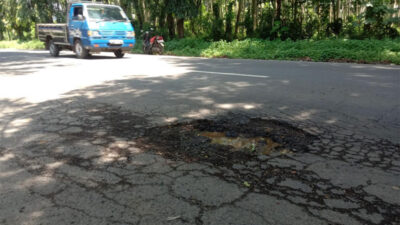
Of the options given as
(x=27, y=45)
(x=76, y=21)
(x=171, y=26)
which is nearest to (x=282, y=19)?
(x=171, y=26)

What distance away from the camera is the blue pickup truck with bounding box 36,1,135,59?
1331 cm

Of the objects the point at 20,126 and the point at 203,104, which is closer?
the point at 20,126

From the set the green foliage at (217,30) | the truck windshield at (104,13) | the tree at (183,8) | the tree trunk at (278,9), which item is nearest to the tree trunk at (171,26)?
the tree at (183,8)

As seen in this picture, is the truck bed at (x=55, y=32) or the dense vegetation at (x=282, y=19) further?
the dense vegetation at (x=282, y=19)

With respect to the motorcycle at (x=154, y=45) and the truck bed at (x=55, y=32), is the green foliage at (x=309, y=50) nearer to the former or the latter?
the motorcycle at (x=154, y=45)

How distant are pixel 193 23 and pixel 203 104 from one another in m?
18.8

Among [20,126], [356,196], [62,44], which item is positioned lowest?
[356,196]

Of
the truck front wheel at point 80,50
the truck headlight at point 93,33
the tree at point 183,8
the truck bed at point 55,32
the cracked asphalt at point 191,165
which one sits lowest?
the cracked asphalt at point 191,165

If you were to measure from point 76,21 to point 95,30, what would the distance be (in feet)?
3.66

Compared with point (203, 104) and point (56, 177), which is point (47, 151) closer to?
point (56, 177)

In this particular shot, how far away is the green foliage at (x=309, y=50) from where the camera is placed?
37.5ft

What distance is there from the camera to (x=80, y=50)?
14.1 metres

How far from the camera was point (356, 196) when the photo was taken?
250cm

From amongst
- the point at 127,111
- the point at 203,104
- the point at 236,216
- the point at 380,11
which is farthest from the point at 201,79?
the point at 380,11
